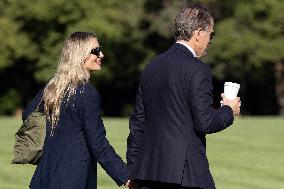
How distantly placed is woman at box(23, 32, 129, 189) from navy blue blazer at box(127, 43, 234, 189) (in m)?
0.42

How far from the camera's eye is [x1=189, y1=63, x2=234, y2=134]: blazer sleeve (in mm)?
5422

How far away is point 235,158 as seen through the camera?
17891 millimetres

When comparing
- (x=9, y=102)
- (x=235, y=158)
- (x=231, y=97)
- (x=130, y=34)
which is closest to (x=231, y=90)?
(x=231, y=97)

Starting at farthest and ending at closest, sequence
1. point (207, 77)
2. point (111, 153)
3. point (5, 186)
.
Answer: point (5, 186) → point (111, 153) → point (207, 77)

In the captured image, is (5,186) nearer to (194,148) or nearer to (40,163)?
(40,163)

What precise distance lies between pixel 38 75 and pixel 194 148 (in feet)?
131

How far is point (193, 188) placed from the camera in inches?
218

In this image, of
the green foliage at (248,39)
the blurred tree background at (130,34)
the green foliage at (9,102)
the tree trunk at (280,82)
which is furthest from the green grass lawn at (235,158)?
the tree trunk at (280,82)

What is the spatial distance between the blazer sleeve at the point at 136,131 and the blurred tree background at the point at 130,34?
3847 centimetres

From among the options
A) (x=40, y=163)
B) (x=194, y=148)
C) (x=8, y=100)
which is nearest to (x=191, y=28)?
(x=194, y=148)

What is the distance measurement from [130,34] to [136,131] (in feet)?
132

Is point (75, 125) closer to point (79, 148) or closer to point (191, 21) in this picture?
point (79, 148)

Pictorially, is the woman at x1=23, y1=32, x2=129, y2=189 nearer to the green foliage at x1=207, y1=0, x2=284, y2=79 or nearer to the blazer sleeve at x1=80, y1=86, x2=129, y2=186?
the blazer sleeve at x1=80, y1=86, x2=129, y2=186

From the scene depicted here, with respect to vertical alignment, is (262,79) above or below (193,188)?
above
